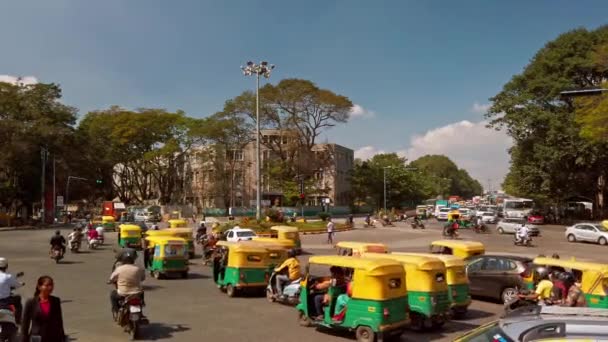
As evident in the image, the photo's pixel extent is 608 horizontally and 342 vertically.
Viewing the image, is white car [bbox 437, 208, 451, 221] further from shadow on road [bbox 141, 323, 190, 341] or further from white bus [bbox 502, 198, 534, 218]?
shadow on road [bbox 141, 323, 190, 341]

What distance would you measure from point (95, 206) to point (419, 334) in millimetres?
94802

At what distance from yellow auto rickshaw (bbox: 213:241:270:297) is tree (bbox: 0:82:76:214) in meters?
46.2

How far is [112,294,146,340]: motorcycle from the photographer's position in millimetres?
10047

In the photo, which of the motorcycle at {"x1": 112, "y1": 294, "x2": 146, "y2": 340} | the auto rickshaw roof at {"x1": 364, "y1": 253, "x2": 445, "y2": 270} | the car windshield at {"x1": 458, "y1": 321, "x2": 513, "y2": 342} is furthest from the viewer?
the auto rickshaw roof at {"x1": 364, "y1": 253, "x2": 445, "y2": 270}

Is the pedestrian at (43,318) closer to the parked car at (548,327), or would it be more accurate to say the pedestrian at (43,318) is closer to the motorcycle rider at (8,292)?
the motorcycle rider at (8,292)

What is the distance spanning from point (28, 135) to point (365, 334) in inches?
2173

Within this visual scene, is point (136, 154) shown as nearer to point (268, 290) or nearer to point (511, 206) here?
point (511, 206)

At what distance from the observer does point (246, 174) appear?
269ft

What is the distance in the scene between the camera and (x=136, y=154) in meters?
78.8

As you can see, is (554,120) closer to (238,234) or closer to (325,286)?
(238,234)

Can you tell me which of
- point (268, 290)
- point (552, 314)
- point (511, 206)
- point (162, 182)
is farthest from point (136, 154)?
point (552, 314)

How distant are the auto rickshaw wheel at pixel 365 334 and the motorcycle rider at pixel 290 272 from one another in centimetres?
398

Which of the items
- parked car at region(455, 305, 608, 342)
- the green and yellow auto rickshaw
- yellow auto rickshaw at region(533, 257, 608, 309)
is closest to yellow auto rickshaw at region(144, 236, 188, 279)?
the green and yellow auto rickshaw

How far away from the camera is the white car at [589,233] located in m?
35.5
